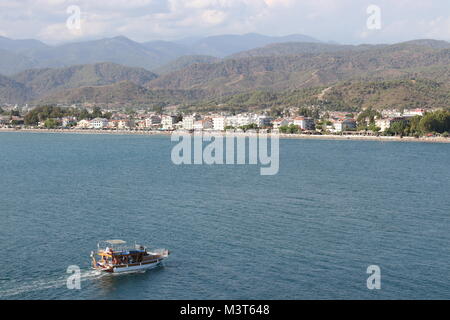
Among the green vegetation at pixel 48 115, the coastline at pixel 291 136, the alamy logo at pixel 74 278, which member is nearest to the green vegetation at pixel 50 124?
the coastline at pixel 291 136

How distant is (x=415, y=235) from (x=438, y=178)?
453 inches

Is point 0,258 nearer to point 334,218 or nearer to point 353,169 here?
point 334,218

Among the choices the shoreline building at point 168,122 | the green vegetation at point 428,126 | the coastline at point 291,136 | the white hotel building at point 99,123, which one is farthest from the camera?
the white hotel building at point 99,123

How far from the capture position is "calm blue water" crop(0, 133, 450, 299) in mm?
10062

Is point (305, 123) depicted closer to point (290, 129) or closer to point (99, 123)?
point (290, 129)

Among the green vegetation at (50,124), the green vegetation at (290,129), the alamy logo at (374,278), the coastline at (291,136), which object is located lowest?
the alamy logo at (374,278)

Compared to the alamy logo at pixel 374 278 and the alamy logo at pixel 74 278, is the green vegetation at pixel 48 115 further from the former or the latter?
the alamy logo at pixel 374 278

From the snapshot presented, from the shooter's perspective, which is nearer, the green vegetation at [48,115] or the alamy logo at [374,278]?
the alamy logo at [374,278]

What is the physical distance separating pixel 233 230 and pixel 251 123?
49769 mm

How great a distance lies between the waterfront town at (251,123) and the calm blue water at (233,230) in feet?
99.5

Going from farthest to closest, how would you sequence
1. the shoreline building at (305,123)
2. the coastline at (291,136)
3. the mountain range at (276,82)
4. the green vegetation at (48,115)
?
the mountain range at (276,82)
the green vegetation at (48,115)
the shoreline building at (305,123)
the coastline at (291,136)

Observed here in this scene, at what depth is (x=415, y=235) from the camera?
13.2m

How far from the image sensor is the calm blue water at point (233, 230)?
10.1 meters
